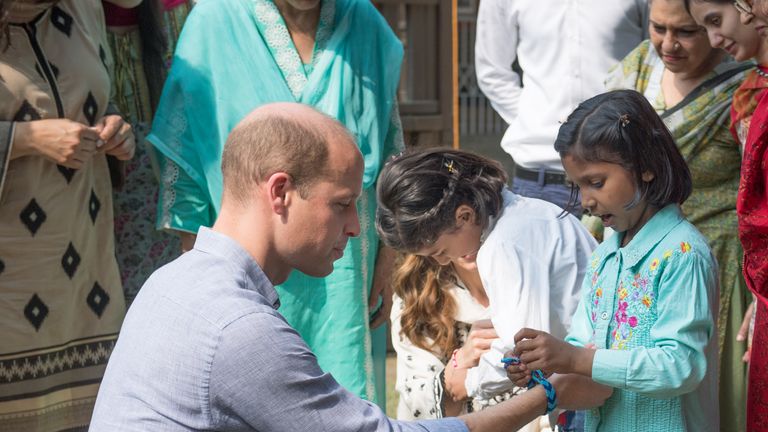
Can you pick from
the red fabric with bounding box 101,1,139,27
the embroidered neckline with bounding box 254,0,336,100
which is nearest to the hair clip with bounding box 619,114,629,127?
the embroidered neckline with bounding box 254,0,336,100

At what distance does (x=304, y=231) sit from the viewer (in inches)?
92.1

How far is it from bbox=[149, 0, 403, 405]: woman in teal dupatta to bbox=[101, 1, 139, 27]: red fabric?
23 cm

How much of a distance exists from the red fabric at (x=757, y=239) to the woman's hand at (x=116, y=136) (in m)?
1.98

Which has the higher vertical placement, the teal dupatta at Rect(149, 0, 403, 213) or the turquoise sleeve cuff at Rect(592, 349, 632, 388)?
the teal dupatta at Rect(149, 0, 403, 213)

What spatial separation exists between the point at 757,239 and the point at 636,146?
0.54 metres

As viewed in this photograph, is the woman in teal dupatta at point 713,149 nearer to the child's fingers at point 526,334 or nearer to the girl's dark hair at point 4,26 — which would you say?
the child's fingers at point 526,334

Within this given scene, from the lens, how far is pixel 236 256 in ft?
7.50

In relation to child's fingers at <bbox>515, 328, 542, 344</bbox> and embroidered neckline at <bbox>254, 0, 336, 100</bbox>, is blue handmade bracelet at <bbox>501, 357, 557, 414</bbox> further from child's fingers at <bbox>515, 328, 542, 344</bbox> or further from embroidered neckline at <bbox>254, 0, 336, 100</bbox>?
embroidered neckline at <bbox>254, 0, 336, 100</bbox>

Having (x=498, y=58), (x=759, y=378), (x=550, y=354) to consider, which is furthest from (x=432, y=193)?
(x=498, y=58)

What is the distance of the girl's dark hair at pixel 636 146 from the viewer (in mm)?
2893

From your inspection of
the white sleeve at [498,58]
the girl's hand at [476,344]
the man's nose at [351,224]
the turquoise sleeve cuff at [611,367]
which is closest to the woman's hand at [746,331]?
the girl's hand at [476,344]

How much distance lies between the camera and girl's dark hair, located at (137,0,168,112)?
13.6ft

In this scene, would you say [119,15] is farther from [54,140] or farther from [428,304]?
[428,304]

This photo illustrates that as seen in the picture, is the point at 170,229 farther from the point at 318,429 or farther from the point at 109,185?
the point at 318,429
